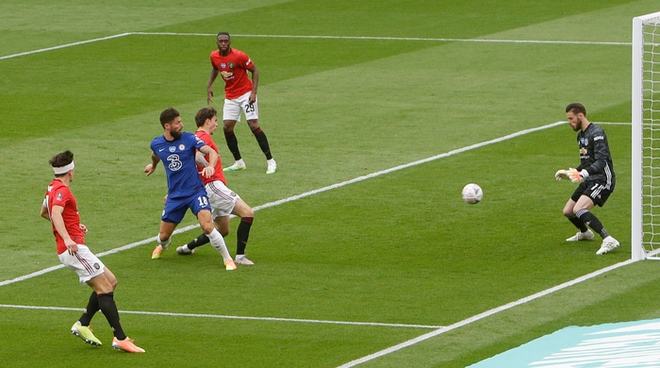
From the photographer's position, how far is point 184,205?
1564 centimetres

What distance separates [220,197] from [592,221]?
4.54 meters

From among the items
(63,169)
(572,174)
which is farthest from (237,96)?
(63,169)

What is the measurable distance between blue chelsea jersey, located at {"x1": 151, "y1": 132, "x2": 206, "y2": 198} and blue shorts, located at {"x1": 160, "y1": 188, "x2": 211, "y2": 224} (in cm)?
5

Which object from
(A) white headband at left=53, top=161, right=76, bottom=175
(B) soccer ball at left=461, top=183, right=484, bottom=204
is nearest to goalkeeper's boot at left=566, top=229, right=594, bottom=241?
(B) soccer ball at left=461, top=183, right=484, bottom=204

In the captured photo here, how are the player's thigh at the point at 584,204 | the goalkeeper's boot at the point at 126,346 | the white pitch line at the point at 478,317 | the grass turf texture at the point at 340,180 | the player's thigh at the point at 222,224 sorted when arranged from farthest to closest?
1. the player's thigh at the point at 222,224
2. the player's thigh at the point at 584,204
3. the grass turf texture at the point at 340,180
4. the goalkeeper's boot at the point at 126,346
5. the white pitch line at the point at 478,317

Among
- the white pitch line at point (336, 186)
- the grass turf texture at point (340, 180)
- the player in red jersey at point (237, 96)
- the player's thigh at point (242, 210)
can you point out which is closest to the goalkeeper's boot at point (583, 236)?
the grass turf texture at point (340, 180)

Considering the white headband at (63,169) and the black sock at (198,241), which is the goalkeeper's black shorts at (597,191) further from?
the white headband at (63,169)

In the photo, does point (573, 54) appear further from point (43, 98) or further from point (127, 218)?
point (127, 218)

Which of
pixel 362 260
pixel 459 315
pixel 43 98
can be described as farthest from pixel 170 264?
pixel 43 98

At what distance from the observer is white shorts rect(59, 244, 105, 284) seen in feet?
41.3

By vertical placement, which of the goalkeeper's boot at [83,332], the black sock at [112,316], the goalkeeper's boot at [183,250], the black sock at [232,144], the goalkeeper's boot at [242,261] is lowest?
the goalkeeper's boot at [83,332]

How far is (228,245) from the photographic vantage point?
16.8 metres

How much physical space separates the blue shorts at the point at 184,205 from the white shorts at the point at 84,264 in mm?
2982

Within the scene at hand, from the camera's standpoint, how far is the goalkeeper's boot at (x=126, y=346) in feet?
40.6
